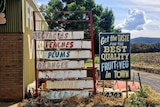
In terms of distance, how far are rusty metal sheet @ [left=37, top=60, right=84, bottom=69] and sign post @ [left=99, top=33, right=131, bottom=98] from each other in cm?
104

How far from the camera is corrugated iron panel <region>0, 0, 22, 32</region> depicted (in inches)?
556

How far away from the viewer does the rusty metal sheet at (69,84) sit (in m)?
13.9

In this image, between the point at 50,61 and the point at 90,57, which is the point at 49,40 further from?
the point at 90,57

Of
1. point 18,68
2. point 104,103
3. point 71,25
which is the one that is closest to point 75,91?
point 104,103

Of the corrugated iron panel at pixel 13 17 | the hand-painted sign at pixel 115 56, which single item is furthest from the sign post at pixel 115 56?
the corrugated iron panel at pixel 13 17

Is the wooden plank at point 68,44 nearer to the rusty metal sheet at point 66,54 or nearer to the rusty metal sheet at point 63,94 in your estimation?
the rusty metal sheet at point 66,54

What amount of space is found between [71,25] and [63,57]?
44.0 meters

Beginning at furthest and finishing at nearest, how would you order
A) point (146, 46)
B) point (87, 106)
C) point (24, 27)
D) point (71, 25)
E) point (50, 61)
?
point (146, 46), point (71, 25), point (24, 27), point (50, 61), point (87, 106)

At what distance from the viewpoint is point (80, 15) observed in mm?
58969

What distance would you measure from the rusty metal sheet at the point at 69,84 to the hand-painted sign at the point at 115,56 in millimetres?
893

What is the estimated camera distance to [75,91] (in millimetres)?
13922

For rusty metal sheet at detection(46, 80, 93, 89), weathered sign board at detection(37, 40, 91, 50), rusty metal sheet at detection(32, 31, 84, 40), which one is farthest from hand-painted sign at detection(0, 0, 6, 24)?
rusty metal sheet at detection(46, 80, 93, 89)

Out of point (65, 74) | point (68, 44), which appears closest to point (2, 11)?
point (68, 44)

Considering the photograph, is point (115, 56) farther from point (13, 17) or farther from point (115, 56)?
point (13, 17)
